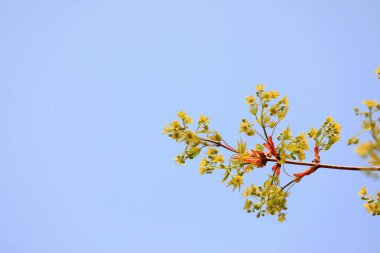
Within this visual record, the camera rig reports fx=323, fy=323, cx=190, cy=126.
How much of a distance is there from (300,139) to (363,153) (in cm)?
196

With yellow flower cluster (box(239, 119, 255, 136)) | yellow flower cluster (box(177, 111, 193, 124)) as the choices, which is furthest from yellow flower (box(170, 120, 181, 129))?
yellow flower cluster (box(239, 119, 255, 136))

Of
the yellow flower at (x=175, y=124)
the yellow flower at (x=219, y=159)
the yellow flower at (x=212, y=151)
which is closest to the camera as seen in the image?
the yellow flower at (x=219, y=159)

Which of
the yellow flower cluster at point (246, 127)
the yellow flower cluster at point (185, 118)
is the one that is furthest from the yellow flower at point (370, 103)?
the yellow flower cluster at point (185, 118)

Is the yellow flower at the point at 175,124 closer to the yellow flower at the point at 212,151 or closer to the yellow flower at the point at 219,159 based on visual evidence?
the yellow flower at the point at 212,151

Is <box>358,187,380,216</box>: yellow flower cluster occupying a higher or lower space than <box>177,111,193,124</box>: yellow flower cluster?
lower

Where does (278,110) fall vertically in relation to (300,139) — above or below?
above

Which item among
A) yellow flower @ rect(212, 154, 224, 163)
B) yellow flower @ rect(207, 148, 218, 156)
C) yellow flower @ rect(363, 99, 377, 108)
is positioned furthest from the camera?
yellow flower @ rect(207, 148, 218, 156)

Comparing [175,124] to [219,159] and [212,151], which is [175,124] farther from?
[219,159]

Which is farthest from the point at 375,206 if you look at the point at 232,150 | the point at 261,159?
the point at 232,150

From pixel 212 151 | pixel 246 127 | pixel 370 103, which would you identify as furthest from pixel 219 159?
pixel 370 103

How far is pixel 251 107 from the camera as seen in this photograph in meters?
5.30

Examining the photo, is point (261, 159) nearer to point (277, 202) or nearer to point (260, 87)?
point (277, 202)

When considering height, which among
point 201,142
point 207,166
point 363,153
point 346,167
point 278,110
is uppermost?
point 278,110

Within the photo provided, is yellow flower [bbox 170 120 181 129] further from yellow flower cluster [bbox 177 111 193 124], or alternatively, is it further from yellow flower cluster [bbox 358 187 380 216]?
yellow flower cluster [bbox 358 187 380 216]
